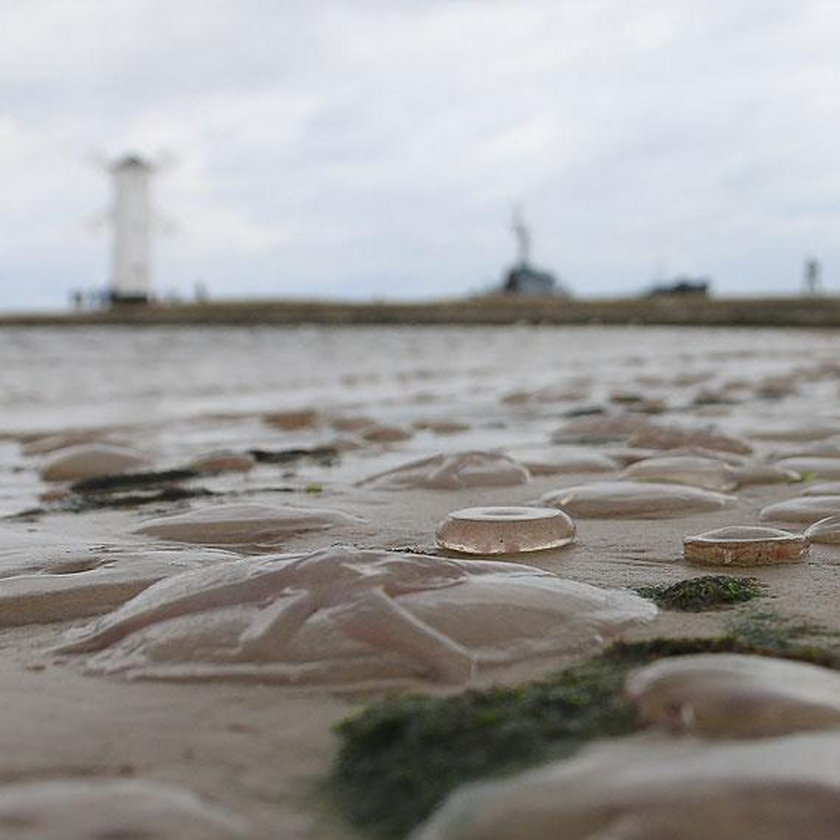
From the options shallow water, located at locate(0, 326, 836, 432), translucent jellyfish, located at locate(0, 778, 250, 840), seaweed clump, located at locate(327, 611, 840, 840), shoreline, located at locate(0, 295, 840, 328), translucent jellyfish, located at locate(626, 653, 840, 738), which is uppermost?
shoreline, located at locate(0, 295, 840, 328)

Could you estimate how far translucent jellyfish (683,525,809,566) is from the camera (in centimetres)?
204

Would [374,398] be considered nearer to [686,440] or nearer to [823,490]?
[686,440]

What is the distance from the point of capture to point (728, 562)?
6.75 feet

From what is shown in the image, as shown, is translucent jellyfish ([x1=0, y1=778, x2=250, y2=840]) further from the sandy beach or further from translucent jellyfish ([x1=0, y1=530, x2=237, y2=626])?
translucent jellyfish ([x1=0, y1=530, x2=237, y2=626])

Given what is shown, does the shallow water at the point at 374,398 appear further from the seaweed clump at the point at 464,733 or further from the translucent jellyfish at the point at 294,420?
the seaweed clump at the point at 464,733

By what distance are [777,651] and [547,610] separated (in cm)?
32

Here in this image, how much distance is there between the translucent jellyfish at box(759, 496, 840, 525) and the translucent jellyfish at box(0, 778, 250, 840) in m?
1.83

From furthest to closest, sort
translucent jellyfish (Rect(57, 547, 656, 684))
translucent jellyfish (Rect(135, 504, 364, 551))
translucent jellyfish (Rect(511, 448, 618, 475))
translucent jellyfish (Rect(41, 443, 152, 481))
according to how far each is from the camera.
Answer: translucent jellyfish (Rect(41, 443, 152, 481))
translucent jellyfish (Rect(511, 448, 618, 475))
translucent jellyfish (Rect(135, 504, 364, 551))
translucent jellyfish (Rect(57, 547, 656, 684))

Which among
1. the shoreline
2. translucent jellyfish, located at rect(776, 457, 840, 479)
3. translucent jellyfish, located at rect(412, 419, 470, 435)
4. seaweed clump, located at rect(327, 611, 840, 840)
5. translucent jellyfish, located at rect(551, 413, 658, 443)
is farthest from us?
the shoreline

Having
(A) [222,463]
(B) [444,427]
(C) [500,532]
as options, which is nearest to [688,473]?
(C) [500,532]

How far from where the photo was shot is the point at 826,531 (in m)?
2.27

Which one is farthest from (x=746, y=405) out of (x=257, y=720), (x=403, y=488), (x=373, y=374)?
(x=373, y=374)

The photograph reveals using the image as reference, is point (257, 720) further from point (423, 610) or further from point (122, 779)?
point (423, 610)

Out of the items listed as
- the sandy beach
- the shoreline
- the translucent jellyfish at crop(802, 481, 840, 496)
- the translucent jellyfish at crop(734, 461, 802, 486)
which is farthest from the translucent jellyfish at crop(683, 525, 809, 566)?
the shoreline
